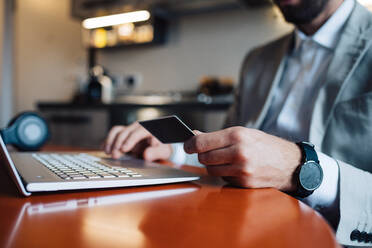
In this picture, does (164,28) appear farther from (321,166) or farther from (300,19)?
(321,166)

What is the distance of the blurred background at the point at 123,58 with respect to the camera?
2.37 metres

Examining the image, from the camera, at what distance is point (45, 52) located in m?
3.36

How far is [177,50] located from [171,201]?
261cm

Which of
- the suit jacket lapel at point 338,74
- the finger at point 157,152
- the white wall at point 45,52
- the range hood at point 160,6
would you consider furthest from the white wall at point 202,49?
the finger at point 157,152

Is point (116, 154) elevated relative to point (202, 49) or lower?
lower

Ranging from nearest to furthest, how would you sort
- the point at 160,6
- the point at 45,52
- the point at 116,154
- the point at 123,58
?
the point at 116,154 → the point at 160,6 → the point at 123,58 → the point at 45,52

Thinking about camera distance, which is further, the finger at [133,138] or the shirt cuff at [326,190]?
the finger at [133,138]

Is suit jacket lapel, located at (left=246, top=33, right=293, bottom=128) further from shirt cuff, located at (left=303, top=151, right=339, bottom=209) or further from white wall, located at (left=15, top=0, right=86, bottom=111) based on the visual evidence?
white wall, located at (left=15, top=0, right=86, bottom=111)

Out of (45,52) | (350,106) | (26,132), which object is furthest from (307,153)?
(45,52)

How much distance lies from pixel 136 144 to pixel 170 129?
0.36m

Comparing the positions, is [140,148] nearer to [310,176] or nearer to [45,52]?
[310,176]

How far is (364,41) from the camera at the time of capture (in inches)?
32.7

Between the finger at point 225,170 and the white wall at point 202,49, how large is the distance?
2107 mm

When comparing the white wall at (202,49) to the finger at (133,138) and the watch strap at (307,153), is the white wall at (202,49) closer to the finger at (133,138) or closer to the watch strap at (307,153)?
the finger at (133,138)
